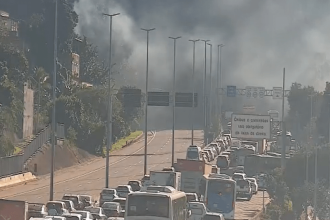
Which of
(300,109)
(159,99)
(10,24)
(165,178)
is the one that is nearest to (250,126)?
(165,178)

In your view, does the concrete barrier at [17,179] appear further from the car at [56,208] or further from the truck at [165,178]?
the car at [56,208]

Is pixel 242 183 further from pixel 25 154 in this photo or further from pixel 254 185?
pixel 25 154

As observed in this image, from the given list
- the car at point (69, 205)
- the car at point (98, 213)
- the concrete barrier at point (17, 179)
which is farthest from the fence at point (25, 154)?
the car at point (98, 213)

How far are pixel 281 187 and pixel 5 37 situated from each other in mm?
41674

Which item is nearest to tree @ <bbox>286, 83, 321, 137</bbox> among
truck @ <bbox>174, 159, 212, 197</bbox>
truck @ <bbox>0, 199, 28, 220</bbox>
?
truck @ <bbox>174, 159, 212, 197</bbox>

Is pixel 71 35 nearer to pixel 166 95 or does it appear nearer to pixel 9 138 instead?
pixel 166 95

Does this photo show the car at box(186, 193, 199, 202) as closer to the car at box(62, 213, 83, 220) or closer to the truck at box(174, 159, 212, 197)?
the truck at box(174, 159, 212, 197)

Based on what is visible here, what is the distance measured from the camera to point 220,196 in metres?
51.8

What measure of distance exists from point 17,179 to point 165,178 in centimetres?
1913

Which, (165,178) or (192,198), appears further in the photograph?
(165,178)

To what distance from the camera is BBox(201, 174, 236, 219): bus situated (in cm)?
5156

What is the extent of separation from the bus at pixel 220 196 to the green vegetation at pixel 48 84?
27380mm

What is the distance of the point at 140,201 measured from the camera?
3180 cm

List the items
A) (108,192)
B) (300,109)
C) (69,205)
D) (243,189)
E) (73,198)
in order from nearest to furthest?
1. (69,205)
2. (73,198)
3. (108,192)
4. (243,189)
5. (300,109)
